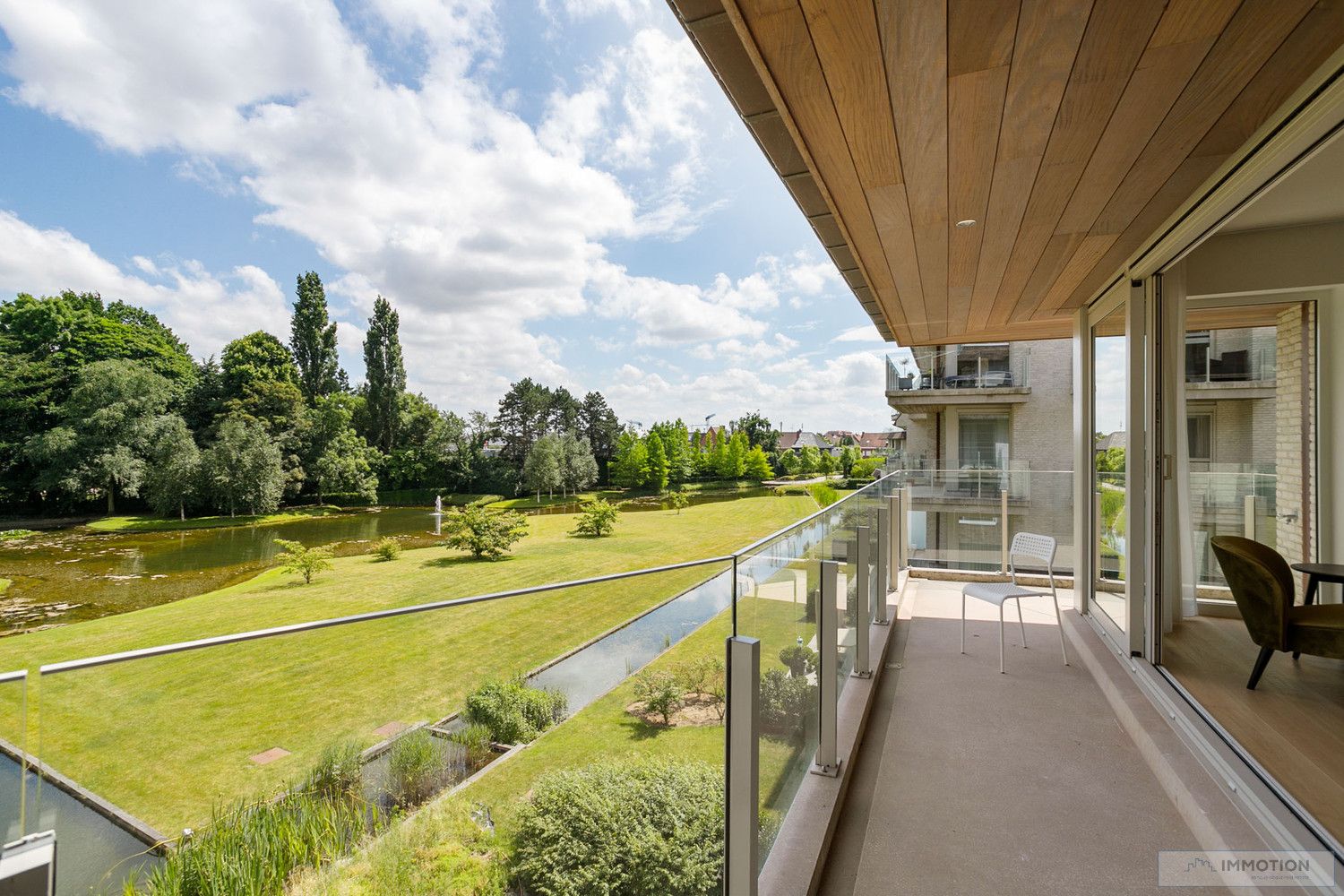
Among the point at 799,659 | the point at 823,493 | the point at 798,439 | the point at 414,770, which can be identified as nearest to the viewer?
the point at 414,770

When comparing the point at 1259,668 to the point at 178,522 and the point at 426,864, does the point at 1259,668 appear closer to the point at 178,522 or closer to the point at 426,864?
the point at 426,864

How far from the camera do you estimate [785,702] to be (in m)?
1.93

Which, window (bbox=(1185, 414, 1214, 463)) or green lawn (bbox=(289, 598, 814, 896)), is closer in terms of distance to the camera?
green lawn (bbox=(289, 598, 814, 896))

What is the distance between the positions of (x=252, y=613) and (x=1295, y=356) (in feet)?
73.5

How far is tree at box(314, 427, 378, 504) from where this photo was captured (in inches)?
1329

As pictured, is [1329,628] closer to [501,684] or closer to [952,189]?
[952,189]

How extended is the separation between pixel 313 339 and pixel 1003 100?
46.8 m

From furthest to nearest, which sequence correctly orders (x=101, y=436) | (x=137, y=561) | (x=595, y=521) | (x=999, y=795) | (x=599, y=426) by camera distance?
(x=599, y=426) < (x=595, y=521) < (x=101, y=436) < (x=137, y=561) < (x=999, y=795)

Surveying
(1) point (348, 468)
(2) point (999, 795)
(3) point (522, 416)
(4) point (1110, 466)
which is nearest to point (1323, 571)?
(4) point (1110, 466)

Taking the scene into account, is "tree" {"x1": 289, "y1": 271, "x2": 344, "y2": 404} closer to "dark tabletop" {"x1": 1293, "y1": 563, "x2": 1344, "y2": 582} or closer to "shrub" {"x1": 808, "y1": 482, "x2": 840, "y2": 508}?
"shrub" {"x1": 808, "y1": 482, "x2": 840, "y2": 508}

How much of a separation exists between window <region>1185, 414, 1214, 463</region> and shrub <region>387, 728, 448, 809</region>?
4.63 meters

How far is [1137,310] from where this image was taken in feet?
11.1

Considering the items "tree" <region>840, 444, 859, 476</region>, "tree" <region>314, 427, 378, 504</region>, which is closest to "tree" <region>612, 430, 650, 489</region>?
"tree" <region>840, 444, 859, 476</region>

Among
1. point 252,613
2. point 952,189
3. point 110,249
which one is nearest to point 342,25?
point 252,613
